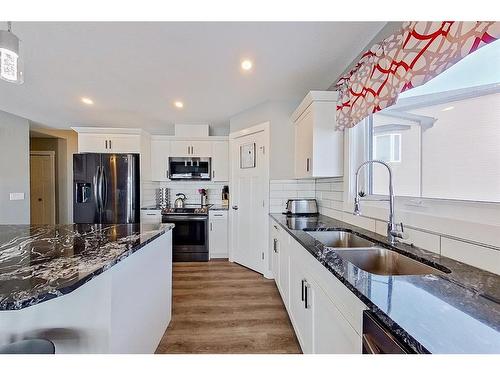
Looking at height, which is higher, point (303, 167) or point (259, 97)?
point (259, 97)

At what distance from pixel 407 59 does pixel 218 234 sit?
10.9ft

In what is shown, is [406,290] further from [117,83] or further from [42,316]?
[117,83]

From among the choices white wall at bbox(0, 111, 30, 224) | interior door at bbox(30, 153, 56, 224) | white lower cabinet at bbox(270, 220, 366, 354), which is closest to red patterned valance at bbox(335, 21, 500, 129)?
white lower cabinet at bbox(270, 220, 366, 354)

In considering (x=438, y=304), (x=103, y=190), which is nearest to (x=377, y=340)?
(x=438, y=304)

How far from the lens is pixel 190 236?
388 centimetres

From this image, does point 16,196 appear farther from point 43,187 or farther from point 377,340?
point 377,340

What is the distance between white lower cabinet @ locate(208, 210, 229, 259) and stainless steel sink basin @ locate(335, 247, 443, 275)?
8.76 feet

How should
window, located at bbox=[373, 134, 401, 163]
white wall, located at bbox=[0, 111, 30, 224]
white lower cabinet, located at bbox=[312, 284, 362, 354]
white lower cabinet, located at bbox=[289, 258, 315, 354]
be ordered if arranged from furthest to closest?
white wall, located at bbox=[0, 111, 30, 224], window, located at bbox=[373, 134, 401, 163], white lower cabinet, located at bbox=[289, 258, 315, 354], white lower cabinet, located at bbox=[312, 284, 362, 354]

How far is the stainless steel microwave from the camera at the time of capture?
422cm

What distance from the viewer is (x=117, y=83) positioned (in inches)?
108

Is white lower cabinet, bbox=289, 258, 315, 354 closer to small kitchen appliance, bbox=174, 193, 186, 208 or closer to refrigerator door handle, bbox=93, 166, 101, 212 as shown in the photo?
small kitchen appliance, bbox=174, 193, 186, 208

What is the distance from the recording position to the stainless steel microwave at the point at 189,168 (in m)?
4.22
